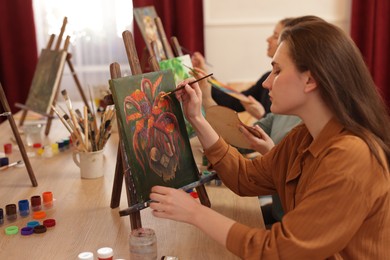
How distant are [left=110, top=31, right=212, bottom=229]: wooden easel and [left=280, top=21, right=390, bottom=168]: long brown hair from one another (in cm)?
50

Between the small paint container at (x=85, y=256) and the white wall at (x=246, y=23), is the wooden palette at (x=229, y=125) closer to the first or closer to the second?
the small paint container at (x=85, y=256)

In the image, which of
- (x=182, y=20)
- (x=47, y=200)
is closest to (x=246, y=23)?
(x=182, y=20)

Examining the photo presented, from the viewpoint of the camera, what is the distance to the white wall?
13.2ft

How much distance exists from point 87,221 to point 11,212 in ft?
0.74

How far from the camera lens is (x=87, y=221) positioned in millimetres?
1604

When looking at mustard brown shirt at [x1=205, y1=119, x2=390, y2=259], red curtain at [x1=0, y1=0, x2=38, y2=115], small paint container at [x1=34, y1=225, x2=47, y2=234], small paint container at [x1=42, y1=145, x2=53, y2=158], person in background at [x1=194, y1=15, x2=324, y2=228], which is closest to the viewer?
mustard brown shirt at [x1=205, y1=119, x2=390, y2=259]

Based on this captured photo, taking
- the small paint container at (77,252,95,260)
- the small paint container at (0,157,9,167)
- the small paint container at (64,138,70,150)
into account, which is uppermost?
the small paint container at (77,252,95,260)

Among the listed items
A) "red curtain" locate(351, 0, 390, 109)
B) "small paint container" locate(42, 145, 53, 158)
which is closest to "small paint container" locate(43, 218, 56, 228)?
"small paint container" locate(42, 145, 53, 158)

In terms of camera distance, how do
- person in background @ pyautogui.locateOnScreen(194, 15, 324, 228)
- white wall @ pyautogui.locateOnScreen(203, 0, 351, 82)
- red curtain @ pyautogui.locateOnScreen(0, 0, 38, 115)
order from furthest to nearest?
white wall @ pyautogui.locateOnScreen(203, 0, 351, 82)
red curtain @ pyautogui.locateOnScreen(0, 0, 38, 115)
person in background @ pyautogui.locateOnScreen(194, 15, 324, 228)

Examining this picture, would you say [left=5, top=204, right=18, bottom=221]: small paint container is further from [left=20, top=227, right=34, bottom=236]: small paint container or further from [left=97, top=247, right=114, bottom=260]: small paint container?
[left=97, top=247, right=114, bottom=260]: small paint container

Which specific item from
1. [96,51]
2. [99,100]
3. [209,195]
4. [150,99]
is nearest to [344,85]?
[150,99]

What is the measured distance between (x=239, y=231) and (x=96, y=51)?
3047 mm

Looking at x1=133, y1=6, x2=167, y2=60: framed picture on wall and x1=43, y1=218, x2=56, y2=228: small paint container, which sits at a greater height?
x1=133, y1=6, x2=167, y2=60: framed picture on wall

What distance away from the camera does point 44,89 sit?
2.61 metres
